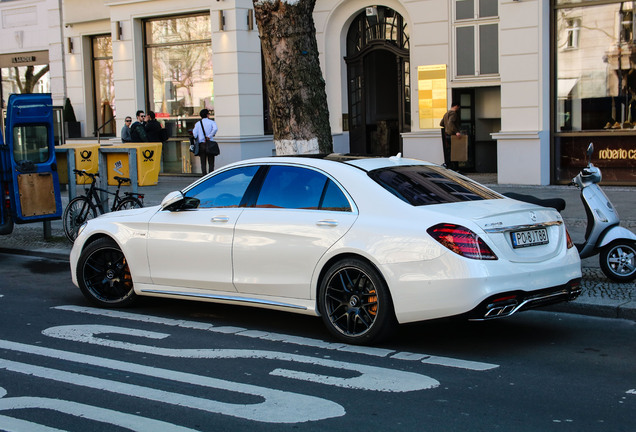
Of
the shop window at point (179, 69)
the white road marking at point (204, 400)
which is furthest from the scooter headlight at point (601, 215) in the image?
the shop window at point (179, 69)

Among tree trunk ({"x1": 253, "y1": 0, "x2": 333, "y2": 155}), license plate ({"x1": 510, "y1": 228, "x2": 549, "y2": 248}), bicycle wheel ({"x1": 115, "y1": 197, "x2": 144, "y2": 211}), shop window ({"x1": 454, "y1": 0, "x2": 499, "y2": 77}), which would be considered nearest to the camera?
license plate ({"x1": 510, "y1": 228, "x2": 549, "y2": 248})

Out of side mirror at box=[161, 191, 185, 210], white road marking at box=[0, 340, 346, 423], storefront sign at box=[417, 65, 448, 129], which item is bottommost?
white road marking at box=[0, 340, 346, 423]

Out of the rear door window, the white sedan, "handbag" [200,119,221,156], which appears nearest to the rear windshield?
the white sedan

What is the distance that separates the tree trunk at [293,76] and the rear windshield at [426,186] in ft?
10.9

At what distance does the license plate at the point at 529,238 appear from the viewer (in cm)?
649

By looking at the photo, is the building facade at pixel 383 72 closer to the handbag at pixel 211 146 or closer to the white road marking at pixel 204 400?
the handbag at pixel 211 146

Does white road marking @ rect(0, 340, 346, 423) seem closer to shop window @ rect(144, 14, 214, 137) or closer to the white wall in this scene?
the white wall

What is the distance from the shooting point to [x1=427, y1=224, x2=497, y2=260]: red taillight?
624 cm

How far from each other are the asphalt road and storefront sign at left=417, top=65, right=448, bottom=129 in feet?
39.6

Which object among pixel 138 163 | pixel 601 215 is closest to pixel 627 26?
pixel 601 215

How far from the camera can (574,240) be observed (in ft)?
35.7

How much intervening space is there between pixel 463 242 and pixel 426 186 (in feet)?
3.11

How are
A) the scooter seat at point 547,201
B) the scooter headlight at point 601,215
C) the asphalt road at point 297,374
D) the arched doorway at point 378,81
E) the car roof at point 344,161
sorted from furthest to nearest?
the arched doorway at point 378,81 → the scooter headlight at point 601,215 → the scooter seat at point 547,201 → the car roof at point 344,161 → the asphalt road at point 297,374

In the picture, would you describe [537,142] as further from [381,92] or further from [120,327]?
[120,327]
